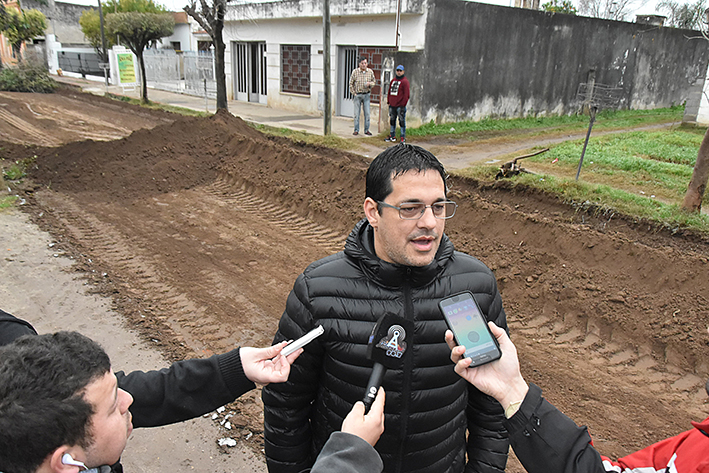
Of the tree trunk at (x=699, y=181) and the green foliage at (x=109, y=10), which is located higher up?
the green foliage at (x=109, y=10)

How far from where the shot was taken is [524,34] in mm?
18547

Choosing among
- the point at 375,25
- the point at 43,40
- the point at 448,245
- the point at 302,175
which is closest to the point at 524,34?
the point at 375,25

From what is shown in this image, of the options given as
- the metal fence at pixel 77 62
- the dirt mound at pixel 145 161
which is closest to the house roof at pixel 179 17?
the metal fence at pixel 77 62

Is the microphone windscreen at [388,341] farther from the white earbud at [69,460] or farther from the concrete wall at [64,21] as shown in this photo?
the concrete wall at [64,21]

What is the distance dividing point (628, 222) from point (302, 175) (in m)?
5.90

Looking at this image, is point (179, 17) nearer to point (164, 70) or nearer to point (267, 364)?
point (164, 70)

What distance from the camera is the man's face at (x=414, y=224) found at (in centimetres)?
212

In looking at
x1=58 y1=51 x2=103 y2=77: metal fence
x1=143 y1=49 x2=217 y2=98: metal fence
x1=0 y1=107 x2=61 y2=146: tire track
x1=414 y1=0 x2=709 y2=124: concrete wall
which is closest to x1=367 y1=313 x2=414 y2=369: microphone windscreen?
x1=414 y1=0 x2=709 y2=124: concrete wall

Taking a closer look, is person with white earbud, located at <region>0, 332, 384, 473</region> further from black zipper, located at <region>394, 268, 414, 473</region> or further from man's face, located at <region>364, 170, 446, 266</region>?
man's face, located at <region>364, 170, 446, 266</region>

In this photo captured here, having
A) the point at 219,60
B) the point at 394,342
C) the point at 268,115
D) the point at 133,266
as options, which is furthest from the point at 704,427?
the point at 268,115

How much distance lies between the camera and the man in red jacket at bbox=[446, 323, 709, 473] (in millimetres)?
1678

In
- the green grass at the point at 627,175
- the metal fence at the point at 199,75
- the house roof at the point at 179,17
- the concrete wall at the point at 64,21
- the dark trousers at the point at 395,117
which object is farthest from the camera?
the concrete wall at the point at 64,21

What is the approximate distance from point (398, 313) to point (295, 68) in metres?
20.8

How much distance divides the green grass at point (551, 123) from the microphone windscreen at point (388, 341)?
14.4 meters
